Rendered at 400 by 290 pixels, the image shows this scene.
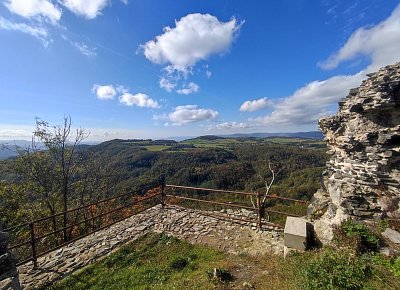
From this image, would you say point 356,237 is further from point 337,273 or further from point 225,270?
point 225,270

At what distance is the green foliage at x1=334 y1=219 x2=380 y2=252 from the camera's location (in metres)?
5.31

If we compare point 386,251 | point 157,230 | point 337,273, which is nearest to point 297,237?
point 386,251

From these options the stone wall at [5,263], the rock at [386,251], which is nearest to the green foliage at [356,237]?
the rock at [386,251]

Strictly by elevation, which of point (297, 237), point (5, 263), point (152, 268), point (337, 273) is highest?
point (5, 263)

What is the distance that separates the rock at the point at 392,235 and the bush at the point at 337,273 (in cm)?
87

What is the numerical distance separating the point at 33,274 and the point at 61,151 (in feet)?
33.0

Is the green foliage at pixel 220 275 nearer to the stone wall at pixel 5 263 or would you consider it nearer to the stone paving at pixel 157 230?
the stone paving at pixel 157 230

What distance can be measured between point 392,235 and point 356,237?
75cm

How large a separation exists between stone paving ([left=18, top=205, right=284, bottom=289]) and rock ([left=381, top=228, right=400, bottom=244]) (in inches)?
98.8

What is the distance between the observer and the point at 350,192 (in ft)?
20.7

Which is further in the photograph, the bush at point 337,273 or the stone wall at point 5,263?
the bush at point 337,273

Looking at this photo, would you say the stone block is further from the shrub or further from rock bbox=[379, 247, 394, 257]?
the shrub

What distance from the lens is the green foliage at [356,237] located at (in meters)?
5.31

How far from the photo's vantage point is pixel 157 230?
863 centimetres
